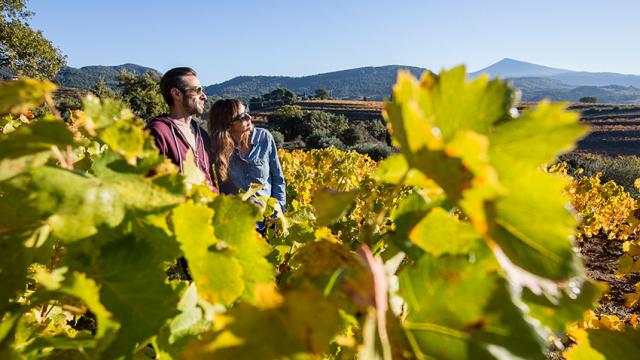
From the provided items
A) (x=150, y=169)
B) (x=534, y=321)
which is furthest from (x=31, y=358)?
(x=534, y=321)

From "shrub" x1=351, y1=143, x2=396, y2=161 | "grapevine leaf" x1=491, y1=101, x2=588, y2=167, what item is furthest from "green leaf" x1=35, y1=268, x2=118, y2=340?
"shrub" x1=351, y1=143, x2=396, y2=161

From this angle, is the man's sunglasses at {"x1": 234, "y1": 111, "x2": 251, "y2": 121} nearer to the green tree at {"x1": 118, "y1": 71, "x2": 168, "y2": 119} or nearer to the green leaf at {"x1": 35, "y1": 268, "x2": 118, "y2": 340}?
the green leaf at {"x1": 35, "y1": 268, "x2": 118, "y2": 340}

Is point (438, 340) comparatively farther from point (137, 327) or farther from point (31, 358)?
point (31, 358)

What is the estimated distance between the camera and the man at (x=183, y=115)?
9.06ft

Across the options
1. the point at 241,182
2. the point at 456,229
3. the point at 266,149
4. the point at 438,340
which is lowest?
the point at 241,182

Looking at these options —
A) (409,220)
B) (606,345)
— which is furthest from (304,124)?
(409,220)

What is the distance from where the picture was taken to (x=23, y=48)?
24750mm

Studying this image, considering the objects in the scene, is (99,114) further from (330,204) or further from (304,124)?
(304,124)

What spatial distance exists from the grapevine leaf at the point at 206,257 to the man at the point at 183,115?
2.19 meters

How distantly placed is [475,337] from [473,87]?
270 millimetres

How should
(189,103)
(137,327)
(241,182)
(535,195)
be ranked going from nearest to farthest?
(535,195) < (137,327) < (189,103) < (241,182)

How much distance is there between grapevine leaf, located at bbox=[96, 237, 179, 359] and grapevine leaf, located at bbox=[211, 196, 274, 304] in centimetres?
13

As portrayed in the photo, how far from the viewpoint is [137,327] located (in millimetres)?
570

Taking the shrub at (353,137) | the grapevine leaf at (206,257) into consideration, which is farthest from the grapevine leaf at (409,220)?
the shrub at (353,137)
